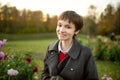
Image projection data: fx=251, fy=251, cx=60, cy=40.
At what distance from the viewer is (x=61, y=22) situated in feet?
9.71

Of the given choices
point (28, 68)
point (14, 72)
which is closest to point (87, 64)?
point (14, 72)

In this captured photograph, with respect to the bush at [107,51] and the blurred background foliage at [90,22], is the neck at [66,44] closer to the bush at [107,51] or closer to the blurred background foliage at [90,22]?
the bush at [107,51]

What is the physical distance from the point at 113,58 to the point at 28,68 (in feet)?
24.2

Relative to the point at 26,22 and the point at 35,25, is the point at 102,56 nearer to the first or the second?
the point at 26,22

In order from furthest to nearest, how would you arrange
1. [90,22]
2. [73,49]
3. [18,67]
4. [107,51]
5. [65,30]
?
1. [90,22]
2. [107,51]
3. [18,67]
4. [73,49]
5. [65,30]

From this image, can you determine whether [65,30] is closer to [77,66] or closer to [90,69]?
[77,66]

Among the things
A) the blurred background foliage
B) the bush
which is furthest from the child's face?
the blurred background foliage

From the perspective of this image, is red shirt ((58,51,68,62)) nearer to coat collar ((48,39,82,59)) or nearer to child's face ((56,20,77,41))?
coat collar ((48,39,82,59))

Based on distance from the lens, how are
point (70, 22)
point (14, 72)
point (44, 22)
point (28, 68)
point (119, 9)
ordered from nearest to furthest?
1. point (14, 72)
2. point (70, 22)
3. point (28, 68)
4. point (119, 9)
5. point (44, 22)

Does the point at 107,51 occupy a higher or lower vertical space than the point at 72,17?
lower

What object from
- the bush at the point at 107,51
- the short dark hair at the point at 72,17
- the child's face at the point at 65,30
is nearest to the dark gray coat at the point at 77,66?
the child's face at the point at 65,30

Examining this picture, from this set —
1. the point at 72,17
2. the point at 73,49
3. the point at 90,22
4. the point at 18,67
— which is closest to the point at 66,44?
the point at 73,49

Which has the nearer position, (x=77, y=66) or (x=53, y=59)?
(x=77, y=66)

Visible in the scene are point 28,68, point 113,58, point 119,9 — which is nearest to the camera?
point 28,68
